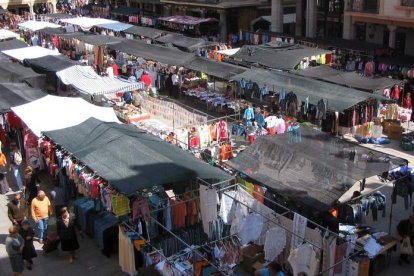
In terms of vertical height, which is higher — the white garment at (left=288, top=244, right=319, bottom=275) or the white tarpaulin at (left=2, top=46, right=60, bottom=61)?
the white tarpaulin at (left=2, top=46, right=60, bottom=61)

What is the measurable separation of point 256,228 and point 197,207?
72.8 inches

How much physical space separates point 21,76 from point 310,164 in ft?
50.7

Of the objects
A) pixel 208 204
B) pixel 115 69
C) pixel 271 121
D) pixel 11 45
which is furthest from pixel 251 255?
pixel 11 45

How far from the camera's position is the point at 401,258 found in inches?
507

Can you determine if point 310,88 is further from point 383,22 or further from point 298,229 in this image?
point 383,22

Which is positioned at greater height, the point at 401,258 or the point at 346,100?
the point at 346,100

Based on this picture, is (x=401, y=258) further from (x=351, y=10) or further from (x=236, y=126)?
(x=351, y=10)

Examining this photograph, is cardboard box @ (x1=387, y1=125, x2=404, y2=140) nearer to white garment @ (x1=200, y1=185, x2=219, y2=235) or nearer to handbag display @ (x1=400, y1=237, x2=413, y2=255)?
handbag display @ (x1=400, y1=237, x2=413, y2=255)

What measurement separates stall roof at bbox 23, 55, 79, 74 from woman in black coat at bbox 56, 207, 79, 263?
13.1 meters

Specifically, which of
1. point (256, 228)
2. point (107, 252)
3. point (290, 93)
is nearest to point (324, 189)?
point (256, 228)

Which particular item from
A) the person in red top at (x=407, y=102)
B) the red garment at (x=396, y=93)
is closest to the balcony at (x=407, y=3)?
the red garment at (x=396, y=93)

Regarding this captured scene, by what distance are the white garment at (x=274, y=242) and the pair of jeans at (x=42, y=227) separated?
5863mm

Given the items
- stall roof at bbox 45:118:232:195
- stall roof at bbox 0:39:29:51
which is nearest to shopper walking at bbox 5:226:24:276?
stall roof at bbox 45:118:232:195

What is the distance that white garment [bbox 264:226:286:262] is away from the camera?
11.7 m
